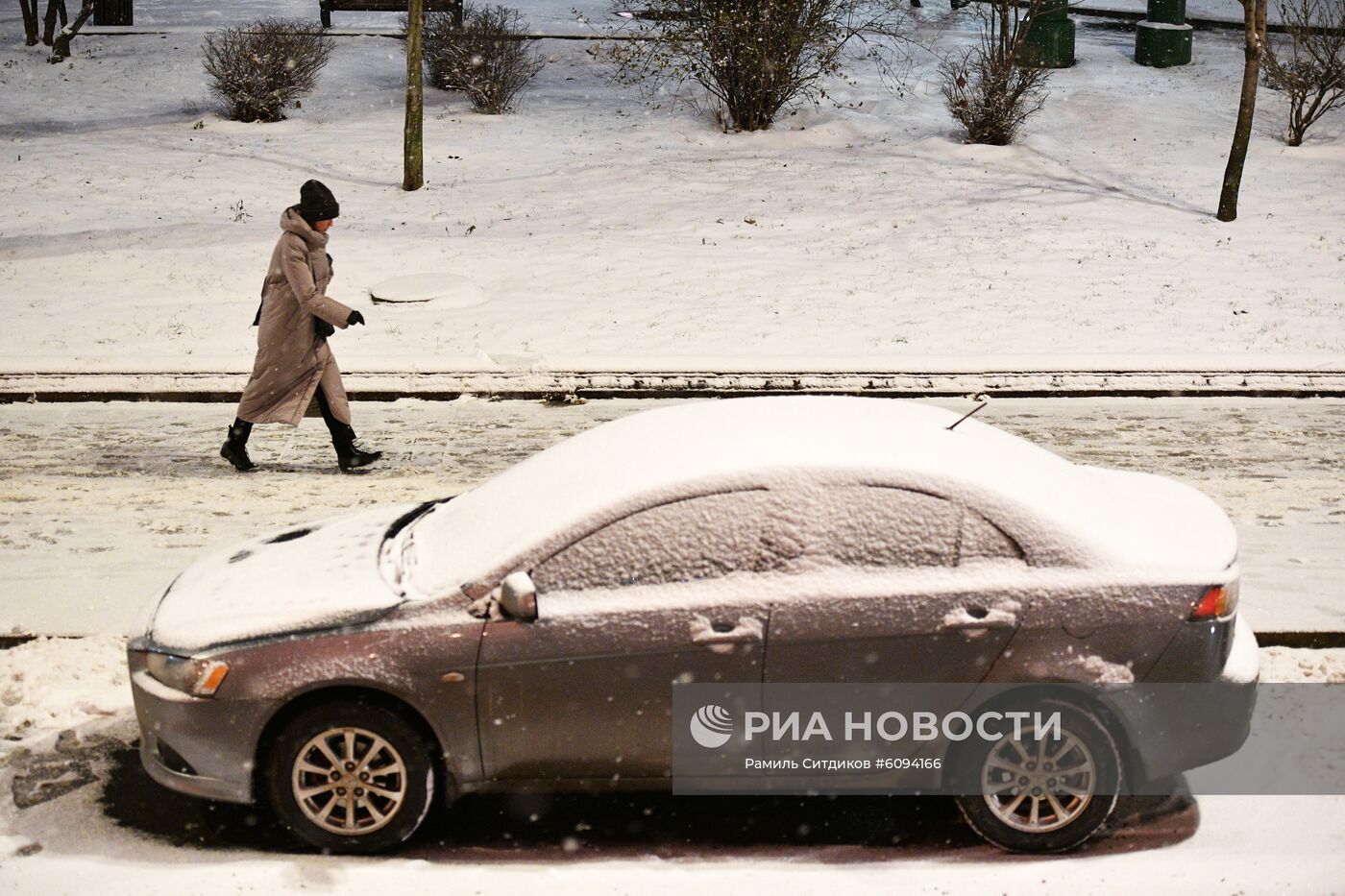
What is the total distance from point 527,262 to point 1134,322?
6868mm

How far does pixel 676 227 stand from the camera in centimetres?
1834

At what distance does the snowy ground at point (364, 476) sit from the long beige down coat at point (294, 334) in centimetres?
53

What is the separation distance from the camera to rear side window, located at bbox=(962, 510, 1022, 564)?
4.98m

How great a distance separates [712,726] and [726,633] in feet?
1.13

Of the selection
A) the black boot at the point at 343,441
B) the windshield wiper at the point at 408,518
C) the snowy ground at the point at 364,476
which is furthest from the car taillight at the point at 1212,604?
the black boot at the point at 343,441

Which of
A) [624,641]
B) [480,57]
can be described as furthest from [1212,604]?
[480,57]

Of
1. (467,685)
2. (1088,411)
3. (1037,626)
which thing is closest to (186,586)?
(467,685)

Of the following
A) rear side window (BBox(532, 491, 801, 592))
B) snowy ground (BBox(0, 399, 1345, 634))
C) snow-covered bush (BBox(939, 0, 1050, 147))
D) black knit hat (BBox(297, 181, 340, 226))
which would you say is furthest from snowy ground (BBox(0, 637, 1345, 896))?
snow-covered bush (BBox(939, 0, 1050, 147))

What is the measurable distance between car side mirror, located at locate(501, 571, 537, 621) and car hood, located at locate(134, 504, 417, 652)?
425mm

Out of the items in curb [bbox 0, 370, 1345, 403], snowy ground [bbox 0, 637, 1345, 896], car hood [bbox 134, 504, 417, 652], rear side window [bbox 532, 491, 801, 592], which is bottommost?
curb [bbox 0, 370, 1345, 403]

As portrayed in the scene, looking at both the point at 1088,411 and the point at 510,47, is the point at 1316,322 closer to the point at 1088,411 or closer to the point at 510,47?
the point at 1088,411

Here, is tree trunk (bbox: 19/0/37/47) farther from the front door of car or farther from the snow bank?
the front door of car

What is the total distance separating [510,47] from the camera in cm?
2383

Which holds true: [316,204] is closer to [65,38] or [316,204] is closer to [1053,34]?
[1053,34]
